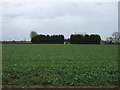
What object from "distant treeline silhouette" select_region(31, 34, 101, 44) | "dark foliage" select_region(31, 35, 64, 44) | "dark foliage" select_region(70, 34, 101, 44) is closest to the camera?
"dark foliage" select_region(70, 34, 101, 44)

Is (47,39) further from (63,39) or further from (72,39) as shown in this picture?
(72,39)

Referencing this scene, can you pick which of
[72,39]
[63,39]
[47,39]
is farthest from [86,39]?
[47,39]

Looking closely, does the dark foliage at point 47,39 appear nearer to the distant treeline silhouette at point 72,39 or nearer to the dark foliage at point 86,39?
the distant treeline silhouette at point 72,39

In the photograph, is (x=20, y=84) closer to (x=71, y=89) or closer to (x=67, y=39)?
(x=71, y=89)

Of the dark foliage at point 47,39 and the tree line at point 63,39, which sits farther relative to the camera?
the dark foliage at point 47,39

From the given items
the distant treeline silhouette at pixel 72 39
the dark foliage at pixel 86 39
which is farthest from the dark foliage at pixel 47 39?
the dark foliage at pixel 86 39

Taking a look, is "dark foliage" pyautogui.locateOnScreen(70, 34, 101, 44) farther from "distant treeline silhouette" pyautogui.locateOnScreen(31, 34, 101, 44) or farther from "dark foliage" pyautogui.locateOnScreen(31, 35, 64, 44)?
"dark foliage" pyautogui.locateOnScreen(31, 35, 64, 44)

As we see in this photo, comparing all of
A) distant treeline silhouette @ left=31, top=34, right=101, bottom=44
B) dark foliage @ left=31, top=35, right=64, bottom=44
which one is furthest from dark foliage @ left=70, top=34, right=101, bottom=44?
dark foliage @ left=31, top=35, right=64, bottom=44

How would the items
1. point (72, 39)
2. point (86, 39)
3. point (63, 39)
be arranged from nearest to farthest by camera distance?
point (86, 39) → point (72, 39) → point (63, 39)

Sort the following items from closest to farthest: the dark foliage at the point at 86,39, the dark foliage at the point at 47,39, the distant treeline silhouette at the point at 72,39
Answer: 1. the dark foliage at the point at 86,39
2. the distant treeline silhouette at the point at 72,39
3. the dark foliage at the point at 47,39

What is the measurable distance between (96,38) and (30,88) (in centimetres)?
7425

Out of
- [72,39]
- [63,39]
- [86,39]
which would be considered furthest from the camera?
[63,39]

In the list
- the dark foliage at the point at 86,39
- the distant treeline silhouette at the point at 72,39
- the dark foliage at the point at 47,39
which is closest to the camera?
the dark foliage at the point at 86,39

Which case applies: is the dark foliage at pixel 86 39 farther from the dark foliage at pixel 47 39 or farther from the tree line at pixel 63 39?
the dark foliage at pixel 47 39
